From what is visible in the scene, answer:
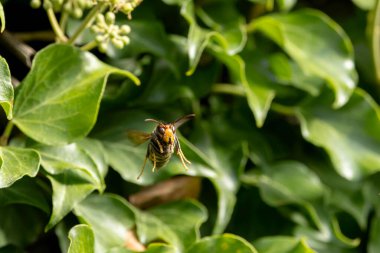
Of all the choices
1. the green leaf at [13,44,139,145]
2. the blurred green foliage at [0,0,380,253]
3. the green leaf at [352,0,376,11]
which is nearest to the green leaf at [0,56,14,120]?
the blurred green foliage at [0,0,380,253]

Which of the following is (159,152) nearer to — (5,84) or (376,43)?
(5,84)

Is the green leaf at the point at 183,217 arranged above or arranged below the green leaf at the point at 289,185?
above

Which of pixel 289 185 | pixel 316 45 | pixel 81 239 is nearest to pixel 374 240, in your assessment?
pixel 289 185

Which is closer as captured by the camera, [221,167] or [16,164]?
[16,164]

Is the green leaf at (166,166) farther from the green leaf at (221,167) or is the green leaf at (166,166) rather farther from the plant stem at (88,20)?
the plant stem at (88,20)

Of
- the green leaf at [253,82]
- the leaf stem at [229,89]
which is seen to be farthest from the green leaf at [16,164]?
the leaf stem at [229,89]

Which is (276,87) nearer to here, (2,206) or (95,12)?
(95,12)

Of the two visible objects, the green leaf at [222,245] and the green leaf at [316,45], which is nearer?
the green leaf at [222,245]
